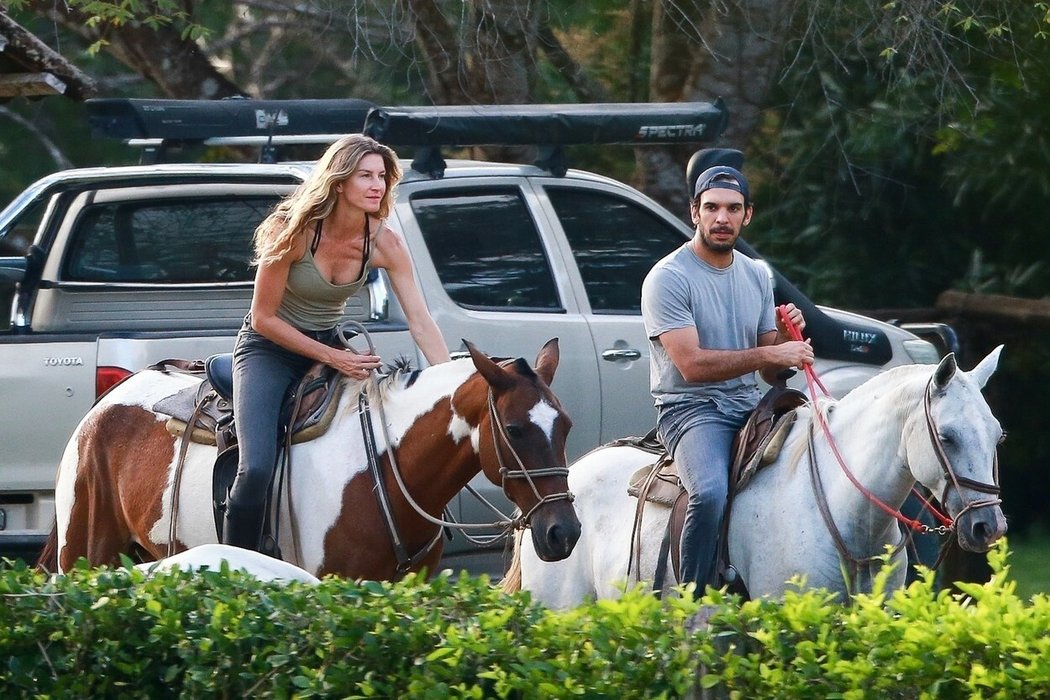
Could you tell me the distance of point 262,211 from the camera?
26.2 ft

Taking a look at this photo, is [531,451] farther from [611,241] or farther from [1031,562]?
[1031,562]

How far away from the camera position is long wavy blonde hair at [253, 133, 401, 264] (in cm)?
576

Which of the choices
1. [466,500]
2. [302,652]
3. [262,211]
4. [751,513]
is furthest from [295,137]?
[302,652]

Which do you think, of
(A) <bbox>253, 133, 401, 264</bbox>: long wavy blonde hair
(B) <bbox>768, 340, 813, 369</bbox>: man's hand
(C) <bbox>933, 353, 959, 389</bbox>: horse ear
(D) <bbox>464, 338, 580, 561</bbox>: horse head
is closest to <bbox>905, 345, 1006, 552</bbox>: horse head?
(C) <bbox>933, 353, 959, 389</bbox>: horse ear

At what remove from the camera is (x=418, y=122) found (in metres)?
7.45

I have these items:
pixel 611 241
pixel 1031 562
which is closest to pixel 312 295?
pixel 611 241

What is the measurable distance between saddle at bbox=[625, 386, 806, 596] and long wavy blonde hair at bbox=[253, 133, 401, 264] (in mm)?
1369

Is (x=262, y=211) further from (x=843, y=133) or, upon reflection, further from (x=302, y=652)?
(x=843, y=133)

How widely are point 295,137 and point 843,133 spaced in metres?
6.23

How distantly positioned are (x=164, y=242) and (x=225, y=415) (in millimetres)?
2382

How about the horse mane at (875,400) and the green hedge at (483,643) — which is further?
the horse mane at (875,400)

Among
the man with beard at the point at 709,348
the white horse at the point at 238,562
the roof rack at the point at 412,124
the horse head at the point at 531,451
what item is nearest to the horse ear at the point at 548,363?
the horse head at the point at 531,451

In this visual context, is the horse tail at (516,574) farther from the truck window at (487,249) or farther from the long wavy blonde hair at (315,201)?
the truck window at (487,249)

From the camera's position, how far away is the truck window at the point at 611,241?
8250 millimetres
